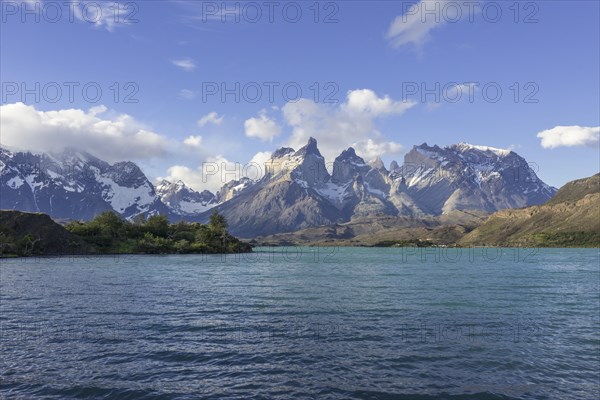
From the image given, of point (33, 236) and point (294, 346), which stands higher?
point (33, 236)

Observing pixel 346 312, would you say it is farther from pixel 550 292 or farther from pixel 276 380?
pixel 550 292

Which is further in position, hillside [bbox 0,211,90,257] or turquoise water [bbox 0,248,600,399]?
hillside [bbox 0,211,90,257]

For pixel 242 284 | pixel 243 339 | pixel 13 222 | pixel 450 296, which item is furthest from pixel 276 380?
pixel 13 222

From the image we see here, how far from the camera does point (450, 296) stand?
67.4 m

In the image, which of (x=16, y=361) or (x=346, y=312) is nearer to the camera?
(x=16, y=361)

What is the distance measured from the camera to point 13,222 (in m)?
186

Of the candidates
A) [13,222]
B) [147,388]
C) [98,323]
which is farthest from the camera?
[13,222]

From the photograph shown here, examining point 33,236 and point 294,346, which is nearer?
point 294,346

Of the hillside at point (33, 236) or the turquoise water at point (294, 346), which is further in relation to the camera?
the hillside at point (33, 236)

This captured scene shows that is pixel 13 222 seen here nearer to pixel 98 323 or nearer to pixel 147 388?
pixel 98 323

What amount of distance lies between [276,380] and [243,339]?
1081 centimetres

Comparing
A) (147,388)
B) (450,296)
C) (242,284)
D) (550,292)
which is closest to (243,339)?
(147,388)

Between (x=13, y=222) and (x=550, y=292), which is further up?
(x=13, y=222)

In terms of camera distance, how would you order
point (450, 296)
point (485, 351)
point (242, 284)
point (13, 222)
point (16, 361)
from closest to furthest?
point (16, 361) < point (485, 351) < point (450, 296) < point (242, 284) < point (13, 222)
